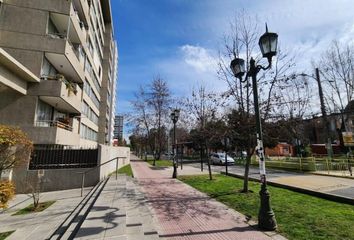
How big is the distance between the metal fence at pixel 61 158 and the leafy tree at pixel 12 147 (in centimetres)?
135

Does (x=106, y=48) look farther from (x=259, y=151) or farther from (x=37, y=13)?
(x=259, y=151)

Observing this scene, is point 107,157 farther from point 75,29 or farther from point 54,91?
point 75,29

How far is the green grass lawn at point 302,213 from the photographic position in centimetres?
538

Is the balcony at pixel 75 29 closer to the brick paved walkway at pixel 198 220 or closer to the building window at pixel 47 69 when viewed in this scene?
the building window at pixel 47 69

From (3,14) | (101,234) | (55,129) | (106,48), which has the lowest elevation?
(101,234)

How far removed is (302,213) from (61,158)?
12.5 m

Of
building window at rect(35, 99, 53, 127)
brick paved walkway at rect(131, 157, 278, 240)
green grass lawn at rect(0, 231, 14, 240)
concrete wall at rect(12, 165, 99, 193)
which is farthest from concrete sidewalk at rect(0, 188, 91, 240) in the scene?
building window at rect(35, 99, 53, 127)

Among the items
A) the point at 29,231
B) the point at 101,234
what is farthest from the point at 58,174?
the point at 101,234

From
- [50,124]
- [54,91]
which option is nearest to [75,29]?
[54,91]

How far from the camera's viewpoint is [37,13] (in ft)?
49.7

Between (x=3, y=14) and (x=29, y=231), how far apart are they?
577 inches

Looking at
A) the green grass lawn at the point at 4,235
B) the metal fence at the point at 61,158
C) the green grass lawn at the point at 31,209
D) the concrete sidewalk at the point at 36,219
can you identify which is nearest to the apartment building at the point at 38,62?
the metal fence at the point at 61,158

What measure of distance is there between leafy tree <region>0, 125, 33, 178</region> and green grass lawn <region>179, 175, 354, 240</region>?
890 centimetres

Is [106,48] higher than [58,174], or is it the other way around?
[106,48]
